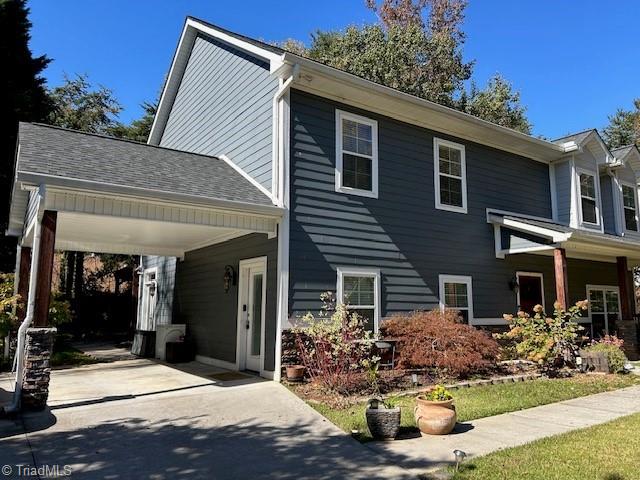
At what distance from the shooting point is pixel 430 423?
17.1 feet

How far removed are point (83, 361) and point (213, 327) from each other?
3.57 meters

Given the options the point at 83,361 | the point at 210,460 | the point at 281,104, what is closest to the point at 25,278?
the point at 83,361

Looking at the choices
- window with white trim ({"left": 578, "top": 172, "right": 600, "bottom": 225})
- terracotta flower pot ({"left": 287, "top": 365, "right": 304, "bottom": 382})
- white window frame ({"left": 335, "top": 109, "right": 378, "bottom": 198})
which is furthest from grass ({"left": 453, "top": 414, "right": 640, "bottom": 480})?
window with white trim ({"left": 578, "top": 172, "right": 600, "bottom": 225})

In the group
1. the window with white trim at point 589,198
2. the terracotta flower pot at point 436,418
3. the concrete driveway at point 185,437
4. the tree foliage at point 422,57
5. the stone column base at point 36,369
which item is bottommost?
the concrete driveway at point 185,437

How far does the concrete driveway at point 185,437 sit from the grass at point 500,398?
0.92ft

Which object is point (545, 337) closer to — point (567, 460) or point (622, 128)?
point (567, 460)

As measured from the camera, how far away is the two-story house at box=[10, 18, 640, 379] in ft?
25.0

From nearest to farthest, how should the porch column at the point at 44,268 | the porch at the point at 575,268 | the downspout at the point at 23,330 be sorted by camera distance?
the downspout at the point at 23,330 → the porch column at the point at 44,268 → the porch at the point at 575,268

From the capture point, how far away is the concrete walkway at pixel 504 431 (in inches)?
179

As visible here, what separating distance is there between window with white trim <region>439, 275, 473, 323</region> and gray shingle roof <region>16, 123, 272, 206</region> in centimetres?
464

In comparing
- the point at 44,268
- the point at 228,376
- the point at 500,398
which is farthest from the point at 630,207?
the point at 44,268

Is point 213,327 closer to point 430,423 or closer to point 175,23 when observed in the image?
point 430,423

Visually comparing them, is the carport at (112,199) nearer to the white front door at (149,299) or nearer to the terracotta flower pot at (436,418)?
the white front door at (149,299)

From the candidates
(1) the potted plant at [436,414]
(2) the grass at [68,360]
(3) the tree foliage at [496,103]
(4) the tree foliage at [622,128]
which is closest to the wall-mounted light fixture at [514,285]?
(1) the potted plant at [436,414]
